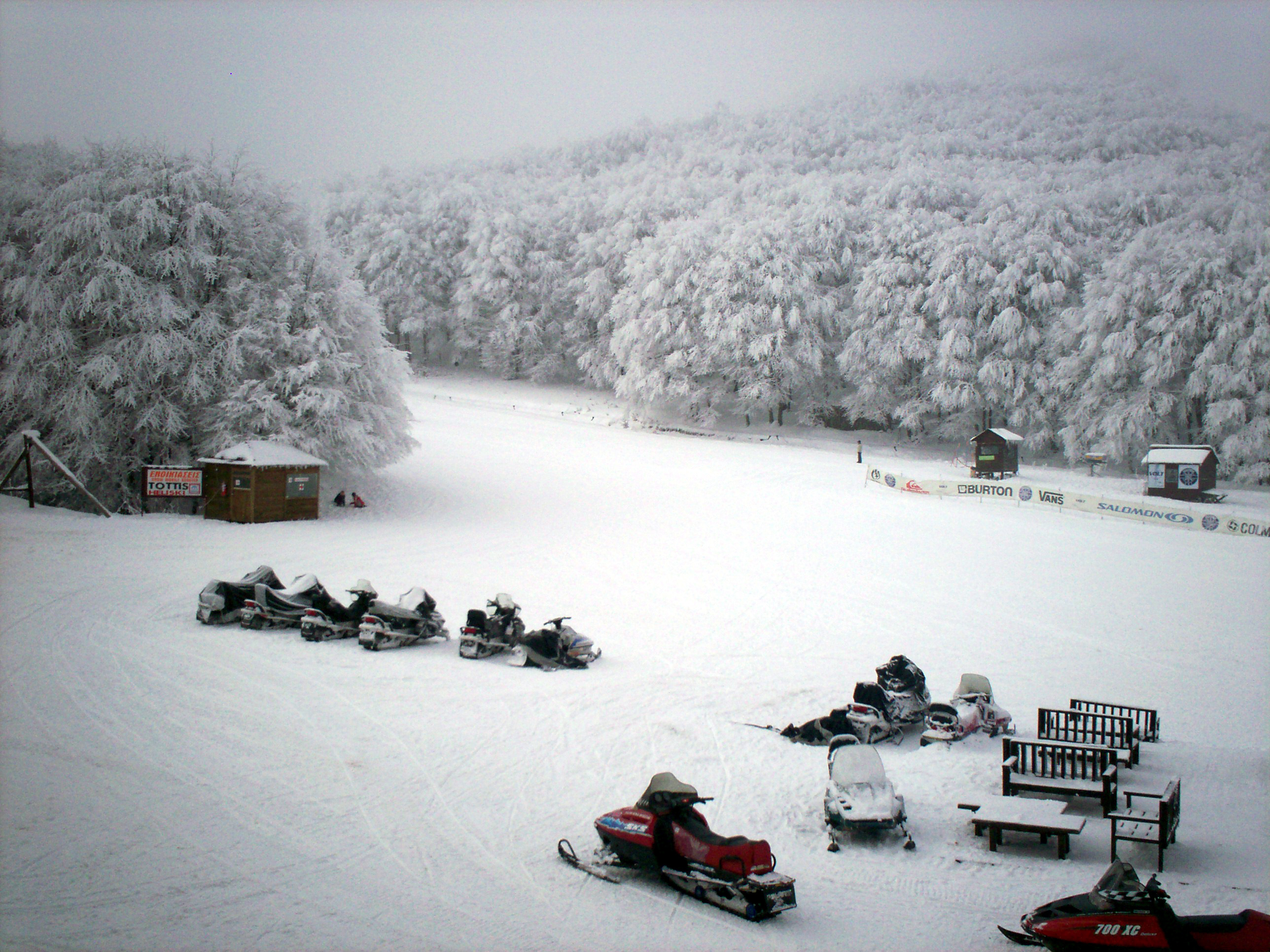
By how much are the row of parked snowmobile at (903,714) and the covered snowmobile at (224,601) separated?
821 centimetres

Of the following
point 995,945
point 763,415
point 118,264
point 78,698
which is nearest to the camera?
point 995,945

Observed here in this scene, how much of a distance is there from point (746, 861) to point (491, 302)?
5722 centimetres

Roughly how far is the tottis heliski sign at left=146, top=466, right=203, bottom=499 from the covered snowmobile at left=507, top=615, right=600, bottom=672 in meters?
16.0

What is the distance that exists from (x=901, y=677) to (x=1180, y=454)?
1091 inches

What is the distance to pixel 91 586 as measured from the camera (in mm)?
14609

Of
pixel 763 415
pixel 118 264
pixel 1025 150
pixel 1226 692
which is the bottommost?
pixel 1226 692

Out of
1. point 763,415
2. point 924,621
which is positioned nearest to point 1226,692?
point 924,621

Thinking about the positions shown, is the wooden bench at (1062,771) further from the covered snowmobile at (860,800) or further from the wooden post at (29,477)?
the wooden post at (29,477)

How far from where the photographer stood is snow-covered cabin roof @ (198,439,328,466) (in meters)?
23.6

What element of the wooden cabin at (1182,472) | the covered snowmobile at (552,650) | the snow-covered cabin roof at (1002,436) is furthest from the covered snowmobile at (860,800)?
the snow-covered cabin roof at (1002,436)

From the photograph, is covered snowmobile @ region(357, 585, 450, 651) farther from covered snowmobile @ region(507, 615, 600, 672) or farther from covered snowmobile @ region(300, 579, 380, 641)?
covered snowmobile @ region(507, 615, 600, 672)

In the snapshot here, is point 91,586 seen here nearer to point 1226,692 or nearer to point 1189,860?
point 1189,860

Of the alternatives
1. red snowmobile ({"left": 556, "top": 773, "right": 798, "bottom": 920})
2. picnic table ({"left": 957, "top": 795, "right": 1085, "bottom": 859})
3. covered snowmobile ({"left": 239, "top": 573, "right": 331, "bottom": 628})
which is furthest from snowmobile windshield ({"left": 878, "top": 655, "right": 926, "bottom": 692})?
covered snowmobile ({"left": 239, "top": 573, "right": 331, "bottom": 628})

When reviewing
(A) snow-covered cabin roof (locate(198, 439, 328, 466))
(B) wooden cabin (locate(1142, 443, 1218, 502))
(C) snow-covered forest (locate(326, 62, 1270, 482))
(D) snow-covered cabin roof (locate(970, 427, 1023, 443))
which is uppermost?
(C) snow-covered forest (locate(326, 62, 1270, 482))
